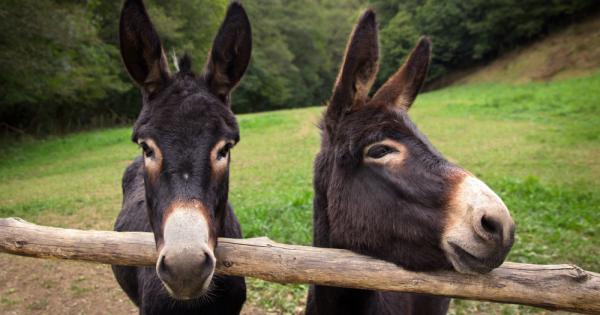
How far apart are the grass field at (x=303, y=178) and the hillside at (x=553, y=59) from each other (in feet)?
32.5

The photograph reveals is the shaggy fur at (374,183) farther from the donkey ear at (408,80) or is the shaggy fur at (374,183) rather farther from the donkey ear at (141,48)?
the donkey ear at (141,48)

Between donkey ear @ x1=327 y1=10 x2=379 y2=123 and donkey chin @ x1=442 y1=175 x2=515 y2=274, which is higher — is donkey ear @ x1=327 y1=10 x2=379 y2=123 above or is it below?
above

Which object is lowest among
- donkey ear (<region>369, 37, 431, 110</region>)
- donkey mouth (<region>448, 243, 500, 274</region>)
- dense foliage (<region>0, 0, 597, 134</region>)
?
dense foliage (<region>0, 0, 597, 134</region>)

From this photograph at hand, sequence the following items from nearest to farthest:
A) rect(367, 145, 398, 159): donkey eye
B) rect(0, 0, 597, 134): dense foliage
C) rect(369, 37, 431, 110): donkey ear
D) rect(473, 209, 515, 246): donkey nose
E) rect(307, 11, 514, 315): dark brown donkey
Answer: rect(473, 209, 515, 246): donkey nose
rect(307, 11, 514, 315): dark brown donkey
rect(367, 145, 398, 159): donkey eye
rect(369, 37, 431, 110): donkey ear
rect(0, 0, 597, 134): dense foliage

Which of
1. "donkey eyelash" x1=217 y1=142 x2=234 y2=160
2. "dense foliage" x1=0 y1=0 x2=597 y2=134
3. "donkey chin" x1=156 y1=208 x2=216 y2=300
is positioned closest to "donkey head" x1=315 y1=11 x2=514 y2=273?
"donkey eyelash" x1=217 y1=142 x2=234 y2=160

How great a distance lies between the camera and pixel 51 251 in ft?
8.25

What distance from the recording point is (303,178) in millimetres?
10969

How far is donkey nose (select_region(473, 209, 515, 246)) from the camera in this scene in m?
1.82

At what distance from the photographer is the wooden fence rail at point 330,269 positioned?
1985 mm

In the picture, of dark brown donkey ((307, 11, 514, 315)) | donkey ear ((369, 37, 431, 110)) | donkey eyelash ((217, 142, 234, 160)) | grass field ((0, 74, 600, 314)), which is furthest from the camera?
grass field ((0, 74, 600, 314))

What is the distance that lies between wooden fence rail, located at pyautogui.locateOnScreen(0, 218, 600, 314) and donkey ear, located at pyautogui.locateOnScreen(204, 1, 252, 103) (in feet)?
3.91

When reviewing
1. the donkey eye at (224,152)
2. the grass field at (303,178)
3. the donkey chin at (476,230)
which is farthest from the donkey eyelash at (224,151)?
the donkey chin at (476,230)

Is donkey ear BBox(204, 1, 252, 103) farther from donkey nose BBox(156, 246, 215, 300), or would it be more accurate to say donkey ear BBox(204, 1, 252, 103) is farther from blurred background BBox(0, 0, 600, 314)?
donkey nose BBox(156, 246, 215, 300)

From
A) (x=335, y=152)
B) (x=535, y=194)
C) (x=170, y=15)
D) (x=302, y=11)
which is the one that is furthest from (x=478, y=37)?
(x=335, y=152)
